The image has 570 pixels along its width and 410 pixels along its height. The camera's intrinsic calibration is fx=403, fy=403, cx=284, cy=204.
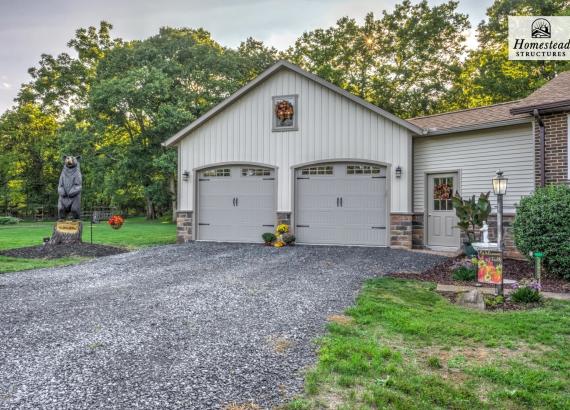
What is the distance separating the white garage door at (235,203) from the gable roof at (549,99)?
594 cm

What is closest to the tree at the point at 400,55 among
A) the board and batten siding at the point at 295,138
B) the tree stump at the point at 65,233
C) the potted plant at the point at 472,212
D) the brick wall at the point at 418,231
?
the board and batten siding at the point at 295,138

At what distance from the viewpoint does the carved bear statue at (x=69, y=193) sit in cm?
1020

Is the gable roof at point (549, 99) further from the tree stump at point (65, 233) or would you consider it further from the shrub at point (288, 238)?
the tree stump at point (65, 233)

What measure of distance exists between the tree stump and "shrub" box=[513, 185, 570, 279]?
977 cm

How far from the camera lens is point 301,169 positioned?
10.6 m

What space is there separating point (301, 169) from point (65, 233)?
616cm

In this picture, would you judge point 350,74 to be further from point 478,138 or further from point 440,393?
point 440,393

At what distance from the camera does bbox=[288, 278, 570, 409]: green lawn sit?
95.4 inches

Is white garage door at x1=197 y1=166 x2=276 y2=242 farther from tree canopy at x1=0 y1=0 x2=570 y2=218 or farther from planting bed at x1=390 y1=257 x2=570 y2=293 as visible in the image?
tree canopy at x1=0 y1=0 x2=570 y2=218

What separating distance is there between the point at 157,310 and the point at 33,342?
1237 mm

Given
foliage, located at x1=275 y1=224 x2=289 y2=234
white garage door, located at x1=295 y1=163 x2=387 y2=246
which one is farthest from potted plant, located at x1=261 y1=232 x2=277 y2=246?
white garage door, located at x1=295 y1=163 x2=387 y2=246

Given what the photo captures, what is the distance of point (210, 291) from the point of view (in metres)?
5.33

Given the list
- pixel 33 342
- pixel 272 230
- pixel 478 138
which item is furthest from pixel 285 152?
pixel 33 342

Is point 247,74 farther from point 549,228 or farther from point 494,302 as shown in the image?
point 494,302
